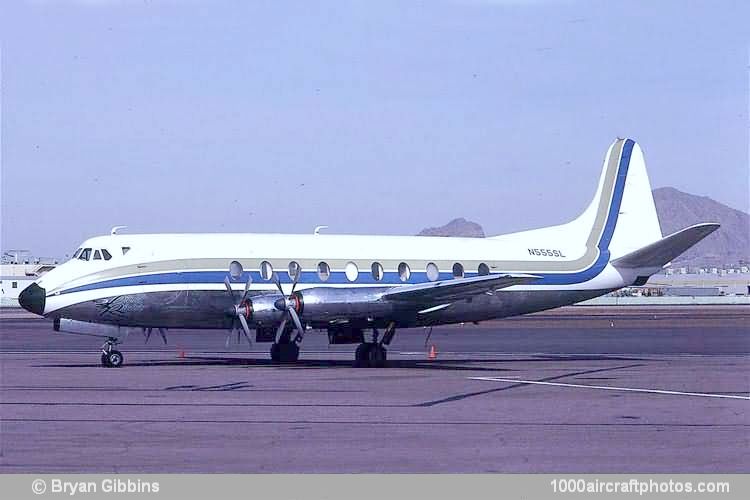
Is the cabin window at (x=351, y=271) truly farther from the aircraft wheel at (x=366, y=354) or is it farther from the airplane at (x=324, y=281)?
the aircraft wheel at (x=366, y=354)

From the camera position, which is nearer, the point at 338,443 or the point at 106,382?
the point at 338,443

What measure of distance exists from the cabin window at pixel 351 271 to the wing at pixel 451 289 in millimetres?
1641

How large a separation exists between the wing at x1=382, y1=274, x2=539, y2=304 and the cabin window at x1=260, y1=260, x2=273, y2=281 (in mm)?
3322

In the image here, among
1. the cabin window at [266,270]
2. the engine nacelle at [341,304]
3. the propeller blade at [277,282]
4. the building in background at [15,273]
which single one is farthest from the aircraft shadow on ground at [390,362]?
the building in background at [15,273]

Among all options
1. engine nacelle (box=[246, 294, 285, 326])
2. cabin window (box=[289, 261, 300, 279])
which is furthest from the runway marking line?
cabin window (box=[289, 261, 300, 279])

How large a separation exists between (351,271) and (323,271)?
87 cm

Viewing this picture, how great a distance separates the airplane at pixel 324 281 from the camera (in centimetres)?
2828

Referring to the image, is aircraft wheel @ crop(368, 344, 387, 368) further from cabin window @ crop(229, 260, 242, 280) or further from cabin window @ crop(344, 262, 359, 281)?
cabin window @ crop(229, 260, 242, 280)

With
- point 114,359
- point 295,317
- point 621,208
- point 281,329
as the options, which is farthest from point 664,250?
point 114,359

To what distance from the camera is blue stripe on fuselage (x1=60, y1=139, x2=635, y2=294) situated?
93.9 ft
